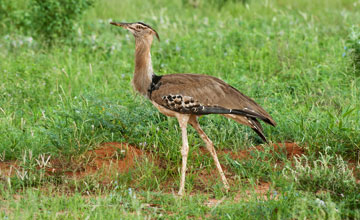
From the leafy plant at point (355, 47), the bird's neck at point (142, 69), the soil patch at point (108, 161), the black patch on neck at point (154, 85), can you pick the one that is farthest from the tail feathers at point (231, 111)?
the leafy plant at point (355, 47)

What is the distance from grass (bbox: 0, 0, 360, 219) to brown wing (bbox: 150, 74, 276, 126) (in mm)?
458

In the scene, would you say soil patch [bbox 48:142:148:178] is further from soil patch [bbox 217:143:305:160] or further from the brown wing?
soil patch [bbox 217:143:305:160]

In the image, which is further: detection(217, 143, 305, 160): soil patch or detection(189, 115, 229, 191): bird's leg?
detection(217, 143, 305, 160): soil patch

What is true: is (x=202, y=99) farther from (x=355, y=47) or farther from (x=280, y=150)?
(x=355, y=47)

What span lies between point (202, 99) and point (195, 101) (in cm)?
6

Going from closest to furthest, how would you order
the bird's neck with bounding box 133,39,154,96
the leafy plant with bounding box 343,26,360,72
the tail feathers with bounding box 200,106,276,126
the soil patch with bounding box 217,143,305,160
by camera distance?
1. the tail feathers with bounding box 200,106,276,126
2. the bird's neck with bounding box 133,39,154,96
3. the soil patch with bounding box 217,143,305,160
4. the leafy plant with bounding box 343,26,360,72

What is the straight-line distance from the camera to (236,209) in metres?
4.37

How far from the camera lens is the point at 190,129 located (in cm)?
598

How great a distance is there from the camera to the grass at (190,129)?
175 inches

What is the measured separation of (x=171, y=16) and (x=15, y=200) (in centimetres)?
654

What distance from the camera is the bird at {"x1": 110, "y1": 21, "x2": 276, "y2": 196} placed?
5.16m

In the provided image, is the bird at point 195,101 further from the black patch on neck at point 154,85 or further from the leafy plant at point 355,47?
the leafy plant at point 355,47

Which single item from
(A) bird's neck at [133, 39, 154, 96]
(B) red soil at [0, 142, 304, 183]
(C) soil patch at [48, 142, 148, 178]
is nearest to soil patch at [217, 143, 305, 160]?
(B) red soil at [0, 142, 304, 183]

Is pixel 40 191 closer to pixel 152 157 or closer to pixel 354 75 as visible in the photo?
pixel 152 157
